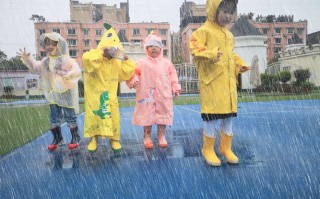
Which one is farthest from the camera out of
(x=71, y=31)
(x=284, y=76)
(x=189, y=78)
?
(x=71, y=31)

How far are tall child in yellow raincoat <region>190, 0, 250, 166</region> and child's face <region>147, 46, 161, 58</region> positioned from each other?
1.27 m

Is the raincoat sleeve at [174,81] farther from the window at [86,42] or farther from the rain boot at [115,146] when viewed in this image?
the window at [86,42]

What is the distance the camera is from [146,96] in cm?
513

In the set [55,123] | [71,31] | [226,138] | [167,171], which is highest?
[71,31]

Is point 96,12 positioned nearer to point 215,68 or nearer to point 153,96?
point 153,96

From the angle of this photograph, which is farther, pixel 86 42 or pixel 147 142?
pixel 86 42

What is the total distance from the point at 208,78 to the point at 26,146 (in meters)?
3.32


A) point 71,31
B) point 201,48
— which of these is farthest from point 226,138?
point 71,31

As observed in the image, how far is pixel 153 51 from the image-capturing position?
205 inches

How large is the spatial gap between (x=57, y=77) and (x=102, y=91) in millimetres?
861

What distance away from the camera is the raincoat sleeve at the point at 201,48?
12.0ft

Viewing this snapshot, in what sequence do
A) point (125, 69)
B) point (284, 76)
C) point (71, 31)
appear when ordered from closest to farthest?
point (125, 69)
point (284, 76)
point (71, 31)

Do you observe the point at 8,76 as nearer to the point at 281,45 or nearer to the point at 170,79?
the point at 170,79

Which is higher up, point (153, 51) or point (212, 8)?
point (212, 8)
